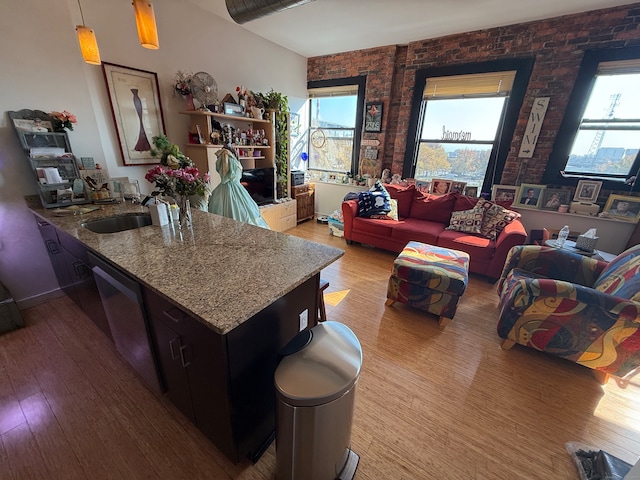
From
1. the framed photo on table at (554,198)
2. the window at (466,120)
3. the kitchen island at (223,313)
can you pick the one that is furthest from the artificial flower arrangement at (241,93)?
the framed photo on table at (554,198)

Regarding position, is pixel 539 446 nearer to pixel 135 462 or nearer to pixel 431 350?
pixel 431 350

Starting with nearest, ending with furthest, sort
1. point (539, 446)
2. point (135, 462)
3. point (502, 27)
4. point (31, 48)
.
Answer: point (135, 462), point (539, 446), point (31, 48), point (502, 27)

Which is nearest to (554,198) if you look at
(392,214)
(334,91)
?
(392,214)

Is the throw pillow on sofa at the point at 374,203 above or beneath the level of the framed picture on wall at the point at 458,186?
beneath

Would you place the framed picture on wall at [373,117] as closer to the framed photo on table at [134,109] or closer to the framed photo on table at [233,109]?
the framed photo on table at [233,109]

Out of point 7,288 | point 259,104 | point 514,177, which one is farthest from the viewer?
point 259,104

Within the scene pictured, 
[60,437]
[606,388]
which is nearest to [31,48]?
[60,437]

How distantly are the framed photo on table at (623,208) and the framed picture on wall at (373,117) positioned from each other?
3.17 meters

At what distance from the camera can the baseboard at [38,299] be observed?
2268 millimetres

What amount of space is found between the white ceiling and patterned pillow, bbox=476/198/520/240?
7.14 feet

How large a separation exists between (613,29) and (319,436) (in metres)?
4.86

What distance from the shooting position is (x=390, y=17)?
10.1 feet

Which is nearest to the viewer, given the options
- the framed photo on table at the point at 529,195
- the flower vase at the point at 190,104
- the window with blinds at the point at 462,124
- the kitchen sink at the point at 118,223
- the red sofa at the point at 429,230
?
the kitchen sink at the point at 118,223

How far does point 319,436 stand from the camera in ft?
3.24
